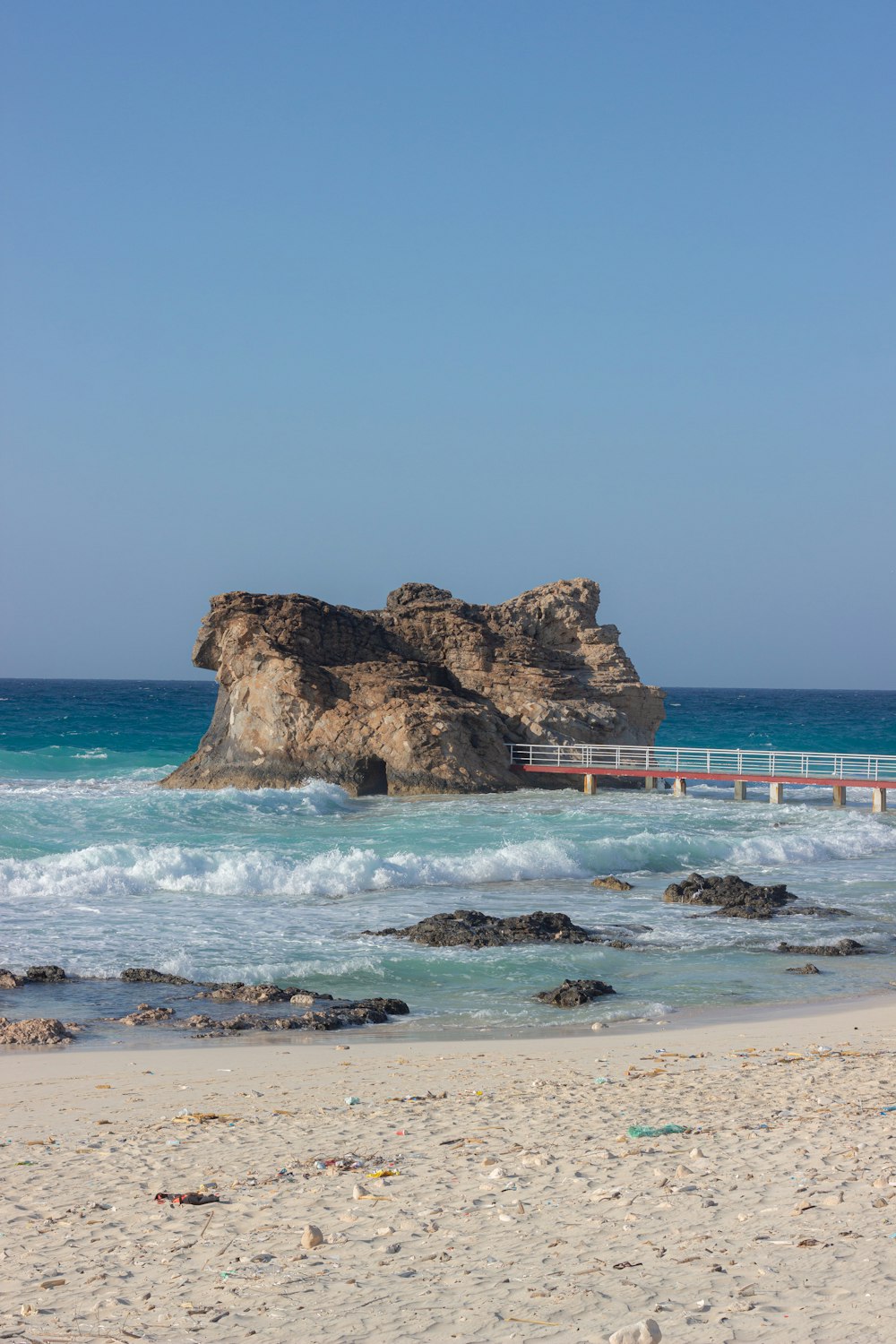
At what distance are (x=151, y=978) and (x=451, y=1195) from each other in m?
8.33

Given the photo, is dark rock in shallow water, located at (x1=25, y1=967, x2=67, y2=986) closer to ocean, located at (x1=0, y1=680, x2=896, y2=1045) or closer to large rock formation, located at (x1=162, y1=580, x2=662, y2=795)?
ocean, located at (x1=0, y1=680, x2=896, y2=1045)

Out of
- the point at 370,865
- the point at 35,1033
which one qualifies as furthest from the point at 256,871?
the point at 35,1033

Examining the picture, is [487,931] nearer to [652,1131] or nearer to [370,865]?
[370,865]

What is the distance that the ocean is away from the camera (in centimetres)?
1377

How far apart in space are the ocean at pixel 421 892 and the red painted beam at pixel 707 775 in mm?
787

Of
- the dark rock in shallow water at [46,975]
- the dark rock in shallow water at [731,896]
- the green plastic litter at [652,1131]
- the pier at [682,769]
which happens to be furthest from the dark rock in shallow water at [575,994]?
the pier at [682,769]

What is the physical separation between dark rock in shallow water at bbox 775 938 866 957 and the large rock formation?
20.7m

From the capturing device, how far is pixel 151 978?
1395cm

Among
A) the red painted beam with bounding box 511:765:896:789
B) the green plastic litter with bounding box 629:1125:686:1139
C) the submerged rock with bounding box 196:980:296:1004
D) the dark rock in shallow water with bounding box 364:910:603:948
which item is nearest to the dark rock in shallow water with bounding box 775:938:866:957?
the dark rock in shallow water with bounding box 364:910:603:948

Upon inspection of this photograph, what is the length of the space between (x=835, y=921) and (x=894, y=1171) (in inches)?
496

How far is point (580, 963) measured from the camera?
15.2 m

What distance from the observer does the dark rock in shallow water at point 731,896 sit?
19125mm

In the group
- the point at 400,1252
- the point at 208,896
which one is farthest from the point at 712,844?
the point at 400,1252

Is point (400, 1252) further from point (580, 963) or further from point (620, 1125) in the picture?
point (580, 963)
